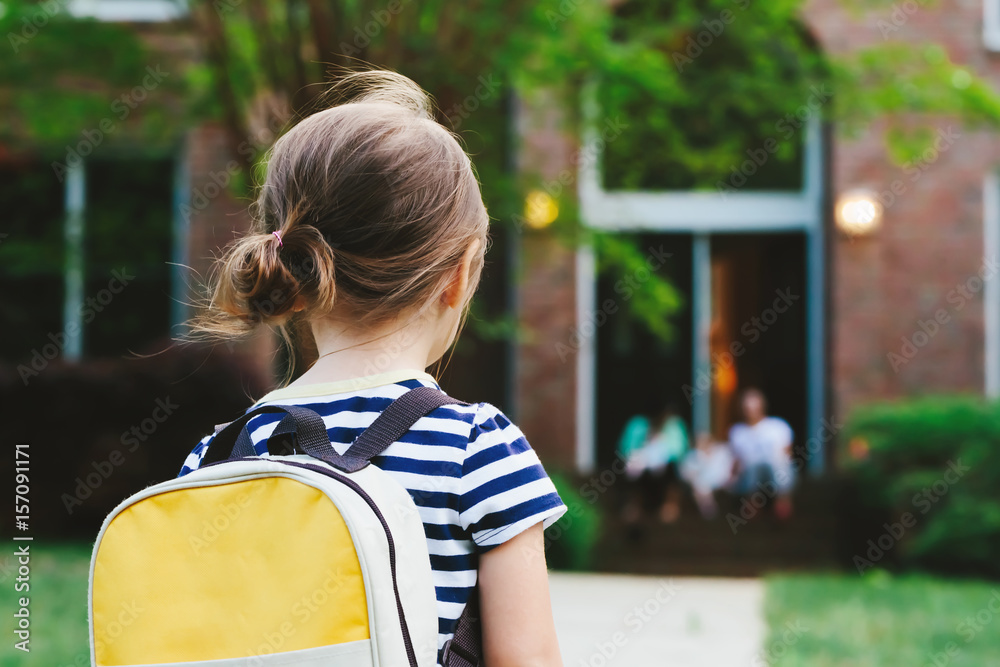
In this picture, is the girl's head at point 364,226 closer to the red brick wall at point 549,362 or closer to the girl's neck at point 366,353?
the girl's neck at point 366,353

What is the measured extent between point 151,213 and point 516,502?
1007 cm

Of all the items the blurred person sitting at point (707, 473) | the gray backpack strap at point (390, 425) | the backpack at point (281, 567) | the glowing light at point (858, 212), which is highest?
the gray backpack strap at point (390, 425)

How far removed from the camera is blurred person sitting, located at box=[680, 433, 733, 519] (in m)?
10.1

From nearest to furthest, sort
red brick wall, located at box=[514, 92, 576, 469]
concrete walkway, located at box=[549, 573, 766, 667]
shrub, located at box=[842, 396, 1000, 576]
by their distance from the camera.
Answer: concrete walkway, located at box=[549, 573, 766, 667], shrub, located at box=[842, 396, 1000, 576], red brick wall, located at box=[514, 92, 576, 469]

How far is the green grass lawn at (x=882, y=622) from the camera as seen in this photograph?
16.6 feet

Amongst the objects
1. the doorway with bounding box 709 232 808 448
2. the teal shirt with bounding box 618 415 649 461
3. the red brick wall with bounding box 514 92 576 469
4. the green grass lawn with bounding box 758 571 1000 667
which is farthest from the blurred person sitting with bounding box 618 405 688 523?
the green grass lawn with bounding box 758 571 1000 667

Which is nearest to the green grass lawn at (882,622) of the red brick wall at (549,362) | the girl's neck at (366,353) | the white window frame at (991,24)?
the red brick wall at (549,362)

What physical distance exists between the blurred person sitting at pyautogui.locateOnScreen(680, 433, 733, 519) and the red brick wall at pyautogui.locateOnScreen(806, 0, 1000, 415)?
4.72ft

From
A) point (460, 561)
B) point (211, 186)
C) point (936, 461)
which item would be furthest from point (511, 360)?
point (460, 561)

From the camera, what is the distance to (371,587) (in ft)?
3.77

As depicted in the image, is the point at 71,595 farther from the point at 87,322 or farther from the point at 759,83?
the point at 759,83

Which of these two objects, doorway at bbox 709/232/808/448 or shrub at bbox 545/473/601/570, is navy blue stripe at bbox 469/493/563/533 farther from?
doorway at bbox 709/232/808/448

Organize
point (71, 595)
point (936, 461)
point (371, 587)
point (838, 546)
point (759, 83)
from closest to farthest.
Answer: point (371, 587)
point (71, 595)
point (759, 83)
point (936, 461)
point (838, 546)

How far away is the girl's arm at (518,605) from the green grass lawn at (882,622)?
161 inches
